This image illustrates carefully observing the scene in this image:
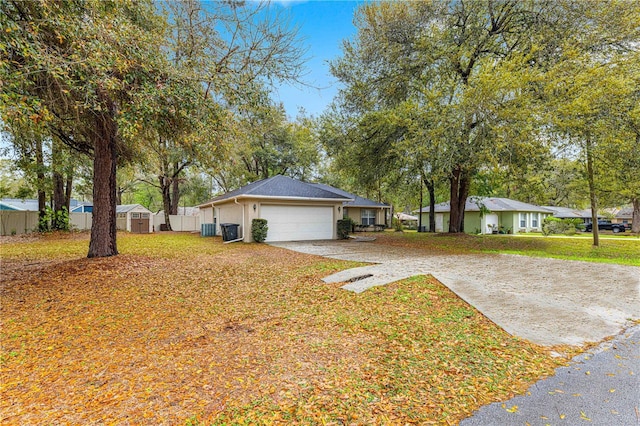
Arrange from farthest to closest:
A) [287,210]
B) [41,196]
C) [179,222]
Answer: [179,222], [41,196], [287,210]

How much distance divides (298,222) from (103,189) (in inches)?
328

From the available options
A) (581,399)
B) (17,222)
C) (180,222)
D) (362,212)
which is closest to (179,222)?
(180,222)

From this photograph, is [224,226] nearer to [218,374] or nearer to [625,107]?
[218,374]

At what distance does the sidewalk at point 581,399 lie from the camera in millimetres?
2234

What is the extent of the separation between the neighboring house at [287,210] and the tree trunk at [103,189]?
559cm

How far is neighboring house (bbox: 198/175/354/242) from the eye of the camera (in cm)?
1385

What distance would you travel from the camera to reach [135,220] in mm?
21828

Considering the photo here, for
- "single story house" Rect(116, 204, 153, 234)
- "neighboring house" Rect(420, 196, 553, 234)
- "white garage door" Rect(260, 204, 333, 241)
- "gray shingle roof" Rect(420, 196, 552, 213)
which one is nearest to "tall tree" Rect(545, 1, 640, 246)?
"white garage door" Rect(260, 204, 333, 241)

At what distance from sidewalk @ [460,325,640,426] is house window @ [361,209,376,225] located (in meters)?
21.3

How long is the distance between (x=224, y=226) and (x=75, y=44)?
34.0ft

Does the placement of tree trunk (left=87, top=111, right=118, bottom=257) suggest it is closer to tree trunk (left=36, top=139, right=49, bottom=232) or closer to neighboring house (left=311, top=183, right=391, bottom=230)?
tree trunk (left=36, top=139, right=49, bottom=232)

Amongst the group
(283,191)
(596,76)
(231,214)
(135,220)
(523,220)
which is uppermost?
(596,76)

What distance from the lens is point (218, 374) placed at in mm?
2828

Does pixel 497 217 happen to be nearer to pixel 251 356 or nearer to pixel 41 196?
pixel 251 356
